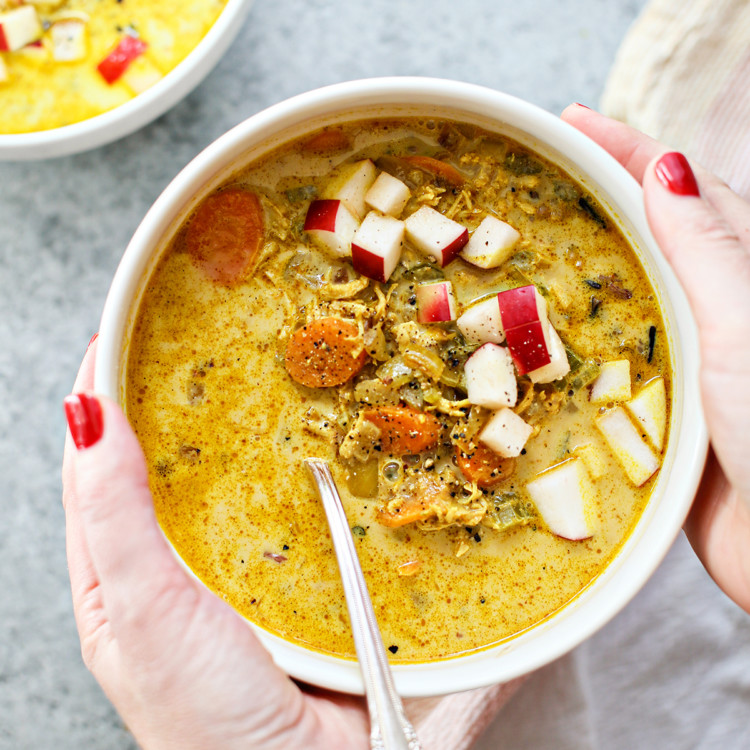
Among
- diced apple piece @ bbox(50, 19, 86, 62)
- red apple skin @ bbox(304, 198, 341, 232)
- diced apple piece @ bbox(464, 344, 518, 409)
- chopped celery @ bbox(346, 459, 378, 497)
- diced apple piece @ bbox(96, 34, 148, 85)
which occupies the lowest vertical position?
chopped celery @ bbox(346, 459, 378, 497)

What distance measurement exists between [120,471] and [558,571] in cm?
101

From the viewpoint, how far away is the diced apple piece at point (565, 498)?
1753 mm

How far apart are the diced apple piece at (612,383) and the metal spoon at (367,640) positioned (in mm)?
633

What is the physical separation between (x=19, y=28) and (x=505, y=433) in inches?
66.0

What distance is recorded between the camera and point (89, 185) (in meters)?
2.25

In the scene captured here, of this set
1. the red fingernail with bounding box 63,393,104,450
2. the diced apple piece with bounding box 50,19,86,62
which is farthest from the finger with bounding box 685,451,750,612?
the diced apple piece with bounding box 50,19,86,62

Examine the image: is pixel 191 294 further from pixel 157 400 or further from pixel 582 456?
pixel 582 456

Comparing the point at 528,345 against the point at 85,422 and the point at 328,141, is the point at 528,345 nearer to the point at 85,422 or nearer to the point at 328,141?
the point at 328,141

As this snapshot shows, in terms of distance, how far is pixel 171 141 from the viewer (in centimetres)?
224

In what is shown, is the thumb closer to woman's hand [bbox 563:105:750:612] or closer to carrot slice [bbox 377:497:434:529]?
woman's hand [bbox 563:105:750:612]

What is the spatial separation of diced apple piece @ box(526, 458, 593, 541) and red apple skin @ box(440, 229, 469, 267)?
0.53 metres

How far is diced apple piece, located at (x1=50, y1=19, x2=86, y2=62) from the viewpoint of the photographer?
6.93ft

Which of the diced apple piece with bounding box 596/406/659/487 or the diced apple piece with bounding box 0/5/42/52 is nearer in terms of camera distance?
the diced apple piece with bounding box 596/406/659/487

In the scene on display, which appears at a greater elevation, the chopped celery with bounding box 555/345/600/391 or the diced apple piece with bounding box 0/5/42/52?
the diced apple piece with bounding box 0/5/42/52
